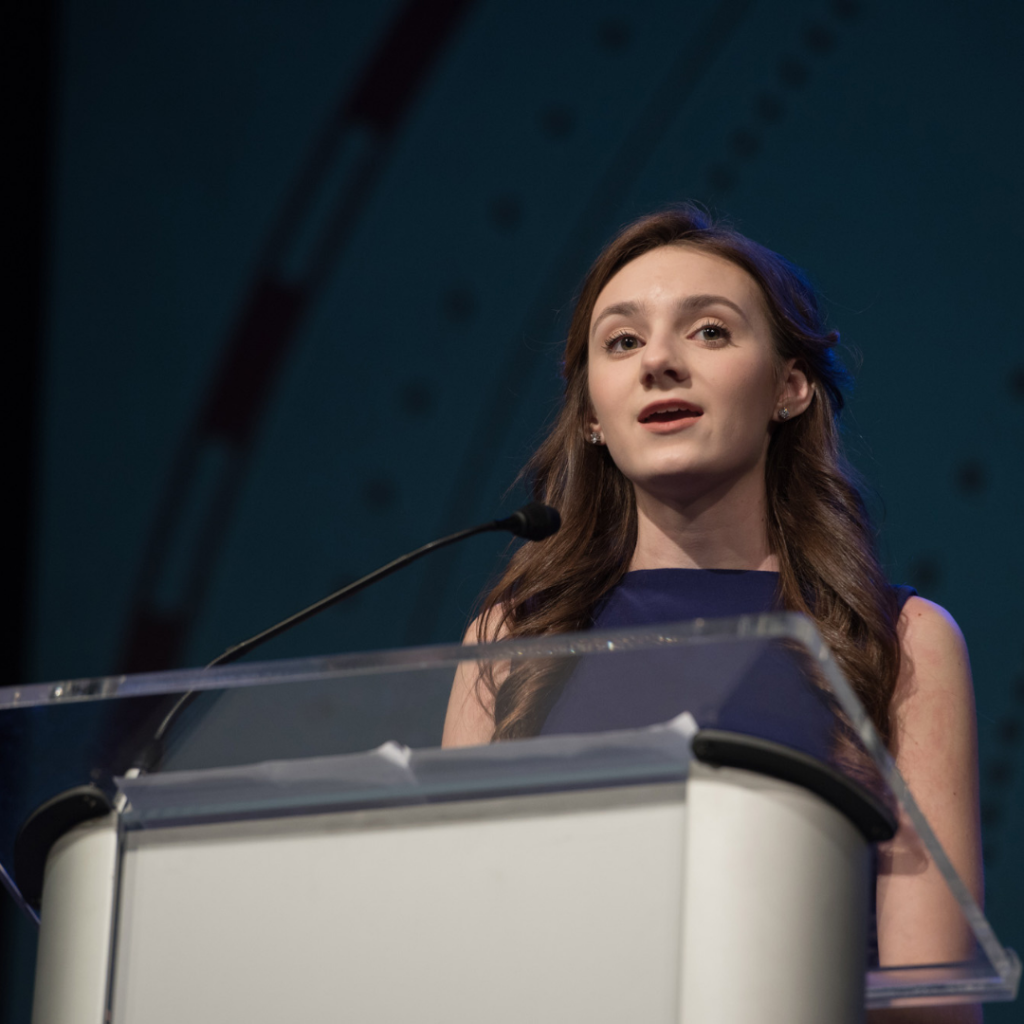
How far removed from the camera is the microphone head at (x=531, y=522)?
4.74 feet

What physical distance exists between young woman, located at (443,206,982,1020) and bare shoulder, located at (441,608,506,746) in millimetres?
661

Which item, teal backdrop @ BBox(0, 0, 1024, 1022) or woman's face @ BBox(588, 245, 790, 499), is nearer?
woman's face @ BBox(588, 245, 790, 499)

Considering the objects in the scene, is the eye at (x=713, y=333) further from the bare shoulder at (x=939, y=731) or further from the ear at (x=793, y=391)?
the bare shoulder at (x=939, y=731)

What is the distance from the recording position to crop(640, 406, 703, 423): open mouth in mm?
1811

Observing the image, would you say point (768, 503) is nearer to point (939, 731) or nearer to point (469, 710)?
point (939, 731)

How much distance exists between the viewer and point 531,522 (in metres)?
1.45

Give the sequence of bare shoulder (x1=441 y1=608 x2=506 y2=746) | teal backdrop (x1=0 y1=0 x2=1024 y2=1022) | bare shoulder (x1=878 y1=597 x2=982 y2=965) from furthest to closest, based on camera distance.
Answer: teal backdrop (x1=0 y1=0 x2=1024 y2=1022) → bare shoulder (x1=878 y1=597 x2=982 y2=965) → bare shoulder (x1=441 y1=608 x2=506 y2=746)

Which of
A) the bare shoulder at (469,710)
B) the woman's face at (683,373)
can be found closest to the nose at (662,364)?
the woman's face at (683,373)

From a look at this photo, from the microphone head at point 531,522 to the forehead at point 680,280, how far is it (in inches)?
21.2

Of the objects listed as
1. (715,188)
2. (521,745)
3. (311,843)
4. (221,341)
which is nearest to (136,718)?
(311,843)

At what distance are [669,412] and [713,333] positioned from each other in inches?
5.0

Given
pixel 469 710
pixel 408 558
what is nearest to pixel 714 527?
pixel 408 558

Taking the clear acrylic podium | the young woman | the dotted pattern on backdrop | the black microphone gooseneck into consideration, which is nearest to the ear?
the young woman

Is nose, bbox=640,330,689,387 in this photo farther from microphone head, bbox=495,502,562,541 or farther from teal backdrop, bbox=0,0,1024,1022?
teal backdrop, bbox=0,0,1024,1022
